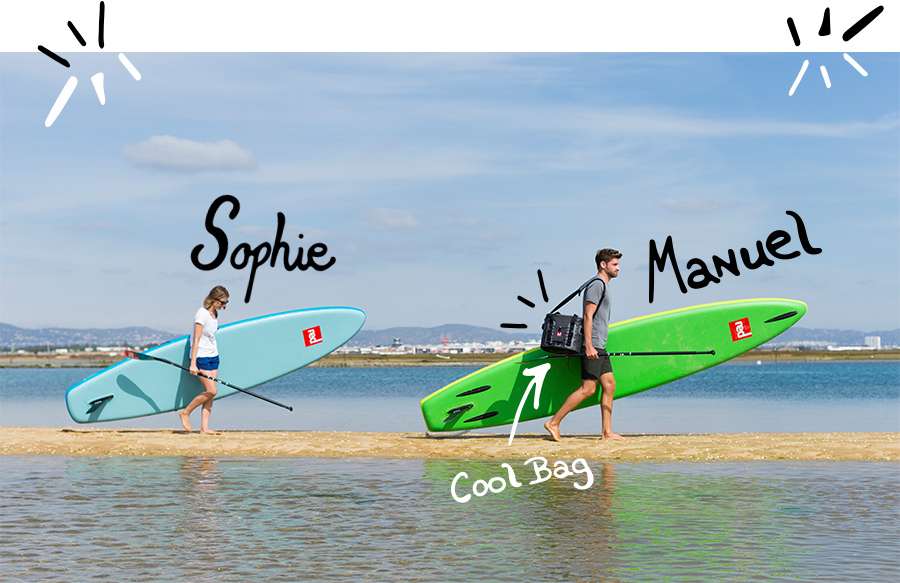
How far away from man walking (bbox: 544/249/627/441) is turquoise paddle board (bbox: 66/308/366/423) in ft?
11.8

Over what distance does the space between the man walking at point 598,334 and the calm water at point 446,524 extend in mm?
1014

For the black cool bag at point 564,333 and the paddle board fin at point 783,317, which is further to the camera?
the paddle board fin at point 783,317

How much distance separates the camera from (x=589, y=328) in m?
8.81

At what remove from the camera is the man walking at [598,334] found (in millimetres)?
8789

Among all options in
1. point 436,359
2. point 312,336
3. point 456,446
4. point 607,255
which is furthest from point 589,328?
point 436,359

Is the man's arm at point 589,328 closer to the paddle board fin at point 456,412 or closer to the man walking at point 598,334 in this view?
the man walking at point 598,334

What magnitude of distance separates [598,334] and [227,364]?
478 cm

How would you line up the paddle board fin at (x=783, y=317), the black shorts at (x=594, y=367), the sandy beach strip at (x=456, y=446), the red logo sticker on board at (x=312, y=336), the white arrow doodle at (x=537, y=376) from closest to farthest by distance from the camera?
the sandy beach strip at (x=456, y=446) < the black shorts at (x=594, y=367) < the white arrow doodle at (x=537, y=376) < the paddle board fin at (x=783, y=317) < the red logo sticker on board at (x=312, y=336)

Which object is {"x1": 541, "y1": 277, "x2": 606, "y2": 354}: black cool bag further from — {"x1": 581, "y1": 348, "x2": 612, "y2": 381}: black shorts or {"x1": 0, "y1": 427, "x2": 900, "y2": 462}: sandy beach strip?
{"x1": 0, "y1": 427, "x2": 900, "y2": 462}: sandy beach strip

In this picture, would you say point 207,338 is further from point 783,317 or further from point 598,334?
point 783,317

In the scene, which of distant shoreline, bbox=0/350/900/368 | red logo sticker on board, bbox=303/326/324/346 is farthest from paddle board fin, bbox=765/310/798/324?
distant shoreline, bbox=0/350/900/368

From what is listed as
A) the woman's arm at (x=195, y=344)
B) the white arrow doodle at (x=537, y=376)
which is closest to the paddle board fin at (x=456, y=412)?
the white arrow doodle at (x=537, y=376)

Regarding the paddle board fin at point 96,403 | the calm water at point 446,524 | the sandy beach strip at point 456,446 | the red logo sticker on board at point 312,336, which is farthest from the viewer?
the red logo sticker on board at point 312,336

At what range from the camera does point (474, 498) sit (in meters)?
6.66
